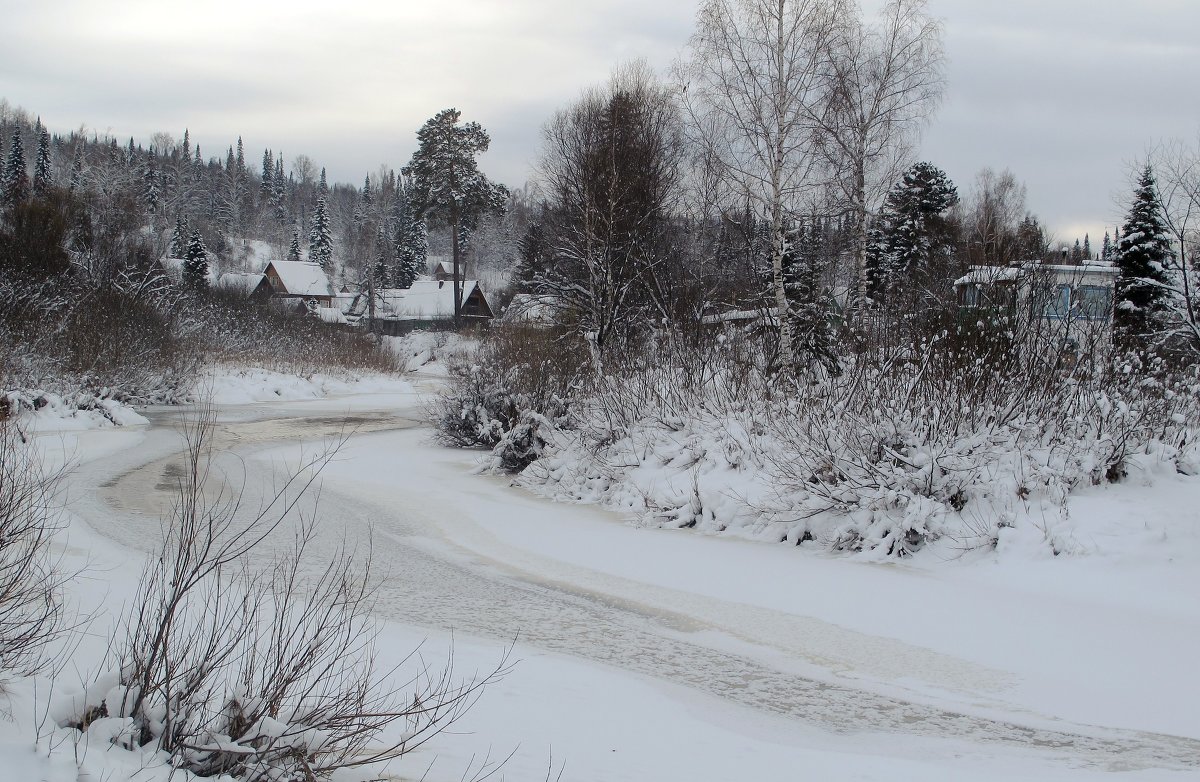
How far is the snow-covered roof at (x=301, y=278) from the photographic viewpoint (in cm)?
7725

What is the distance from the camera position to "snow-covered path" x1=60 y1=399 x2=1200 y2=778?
16.1 feet

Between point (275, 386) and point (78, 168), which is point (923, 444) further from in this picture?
point (78, 168)

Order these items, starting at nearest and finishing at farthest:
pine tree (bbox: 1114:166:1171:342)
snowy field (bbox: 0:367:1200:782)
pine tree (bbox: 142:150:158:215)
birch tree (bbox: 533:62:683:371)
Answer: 1. snowy field (bbox: 0:367:1200:782)
2. pine tree (bbox: 1114:166:1171:342)
3. birch tree (bbox: 533:62:683:371)
4. pine tree (bbox: 142:150:158:215)

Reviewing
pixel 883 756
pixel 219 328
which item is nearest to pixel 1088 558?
pixel 883 756

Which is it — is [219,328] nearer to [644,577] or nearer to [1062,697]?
[644,577]

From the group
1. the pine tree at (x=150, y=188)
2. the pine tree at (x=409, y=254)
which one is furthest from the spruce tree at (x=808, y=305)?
the pine tree at (x=150, y=188)

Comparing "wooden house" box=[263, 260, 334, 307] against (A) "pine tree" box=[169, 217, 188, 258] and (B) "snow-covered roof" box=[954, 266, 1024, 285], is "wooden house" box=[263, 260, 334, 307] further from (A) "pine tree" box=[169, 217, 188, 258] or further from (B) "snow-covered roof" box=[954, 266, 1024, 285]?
(B) "snow-covered roof" box=[954, 266, 1024, 285]

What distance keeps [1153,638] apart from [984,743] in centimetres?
241

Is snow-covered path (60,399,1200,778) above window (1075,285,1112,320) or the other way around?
the other way around

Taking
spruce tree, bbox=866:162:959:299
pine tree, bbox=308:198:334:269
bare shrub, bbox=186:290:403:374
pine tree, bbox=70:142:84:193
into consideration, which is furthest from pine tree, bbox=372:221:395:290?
spruce tree, bbox=866:162:959:299

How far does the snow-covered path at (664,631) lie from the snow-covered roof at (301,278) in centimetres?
6852

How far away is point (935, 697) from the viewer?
5.43 metres

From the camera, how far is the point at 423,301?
67062 mm

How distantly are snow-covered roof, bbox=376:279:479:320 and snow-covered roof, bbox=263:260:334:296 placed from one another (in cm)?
1162
